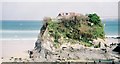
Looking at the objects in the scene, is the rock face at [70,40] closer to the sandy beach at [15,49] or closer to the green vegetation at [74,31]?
the green vegetation at [74,31]

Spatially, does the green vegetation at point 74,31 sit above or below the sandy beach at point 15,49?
above

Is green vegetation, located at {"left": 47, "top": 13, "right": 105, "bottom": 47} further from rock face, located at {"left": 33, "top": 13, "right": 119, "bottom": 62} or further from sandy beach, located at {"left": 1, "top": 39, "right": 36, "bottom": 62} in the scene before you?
sandy beach, located at {"left": 1, "top": 39, "right": 36, "bottom": 62}

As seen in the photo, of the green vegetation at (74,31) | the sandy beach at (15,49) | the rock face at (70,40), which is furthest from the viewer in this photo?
the sandy beach at (15,49)

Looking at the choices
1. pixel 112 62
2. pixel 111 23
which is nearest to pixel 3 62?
pixel 112 62

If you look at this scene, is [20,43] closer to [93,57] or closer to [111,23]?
[93,57]

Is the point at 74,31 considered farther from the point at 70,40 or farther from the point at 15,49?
the point at 15,49

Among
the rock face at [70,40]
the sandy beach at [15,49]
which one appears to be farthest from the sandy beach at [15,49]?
the rock face at [70,40]

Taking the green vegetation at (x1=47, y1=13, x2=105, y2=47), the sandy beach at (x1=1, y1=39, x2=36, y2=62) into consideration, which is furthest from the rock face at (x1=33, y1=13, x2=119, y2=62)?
the sandy beach at (x1=1, y1=39, x2=36, y2=62)

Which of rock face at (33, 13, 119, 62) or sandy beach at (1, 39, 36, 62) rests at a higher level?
rock face at (33, 13, 119, 62)
